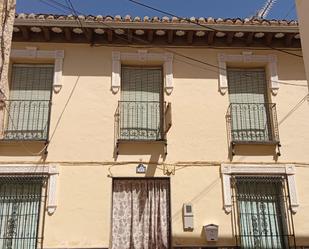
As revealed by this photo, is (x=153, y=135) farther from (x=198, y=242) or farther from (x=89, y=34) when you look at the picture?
(x=89, y=34)

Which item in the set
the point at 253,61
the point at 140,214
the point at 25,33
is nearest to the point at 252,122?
the point at 253,61

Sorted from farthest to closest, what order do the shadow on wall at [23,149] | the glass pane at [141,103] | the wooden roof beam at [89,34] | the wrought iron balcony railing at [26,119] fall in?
the wooden roof beam at [89,34] → the glass pane at [141,103] → the wrought iron balcony railing at [26,119] → the shadow on wall at [23,149]

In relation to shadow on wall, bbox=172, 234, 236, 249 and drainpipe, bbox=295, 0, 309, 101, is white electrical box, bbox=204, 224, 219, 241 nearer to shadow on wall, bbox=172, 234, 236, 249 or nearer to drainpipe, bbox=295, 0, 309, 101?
shadow on wall, bbox=172, 234, 236, 249

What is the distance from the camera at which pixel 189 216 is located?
9258 millimetres

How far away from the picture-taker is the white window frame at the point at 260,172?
31.3 feet

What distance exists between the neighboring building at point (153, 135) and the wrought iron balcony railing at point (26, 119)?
26mm

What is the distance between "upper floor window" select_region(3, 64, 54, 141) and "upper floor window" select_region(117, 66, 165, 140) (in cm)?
178

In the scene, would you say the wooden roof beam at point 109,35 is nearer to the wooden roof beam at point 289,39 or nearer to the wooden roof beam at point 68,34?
the wooden roof beam at point 68,34

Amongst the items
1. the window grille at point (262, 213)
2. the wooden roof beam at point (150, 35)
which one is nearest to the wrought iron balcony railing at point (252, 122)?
the window grille at point (262, 213)

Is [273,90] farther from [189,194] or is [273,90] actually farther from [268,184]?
[189,194]

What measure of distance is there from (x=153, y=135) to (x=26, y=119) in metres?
3.02

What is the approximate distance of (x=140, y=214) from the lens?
9430 mm

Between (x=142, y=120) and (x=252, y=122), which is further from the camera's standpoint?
(x=252, y=122)

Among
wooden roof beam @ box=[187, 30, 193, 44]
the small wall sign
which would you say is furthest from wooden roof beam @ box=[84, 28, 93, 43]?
the small wall sign
